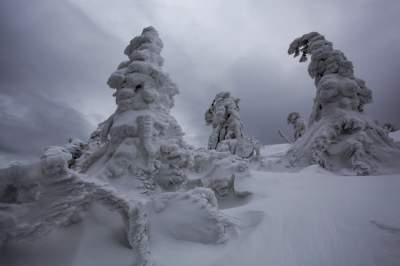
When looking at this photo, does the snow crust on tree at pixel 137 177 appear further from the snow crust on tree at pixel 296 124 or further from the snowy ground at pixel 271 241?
the snow crust on tree at pixel 296 124

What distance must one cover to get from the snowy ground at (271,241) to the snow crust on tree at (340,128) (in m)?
3.49

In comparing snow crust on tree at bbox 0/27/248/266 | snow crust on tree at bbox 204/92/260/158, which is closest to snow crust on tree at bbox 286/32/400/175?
snow crust on tree at bbox 0/27/248/266

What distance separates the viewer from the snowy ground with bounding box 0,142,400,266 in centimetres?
153

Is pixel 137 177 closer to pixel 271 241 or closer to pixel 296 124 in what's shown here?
pixel 271 241

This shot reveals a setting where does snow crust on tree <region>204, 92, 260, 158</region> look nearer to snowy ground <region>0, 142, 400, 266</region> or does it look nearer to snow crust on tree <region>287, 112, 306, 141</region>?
snow crust on tree <region>287, 112, 306, 141</region>

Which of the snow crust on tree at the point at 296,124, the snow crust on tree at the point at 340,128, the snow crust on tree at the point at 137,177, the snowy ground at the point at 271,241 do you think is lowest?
the snowy ground at the point at 271,241

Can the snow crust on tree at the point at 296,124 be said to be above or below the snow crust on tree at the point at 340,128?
above

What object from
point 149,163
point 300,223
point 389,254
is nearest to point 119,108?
point 149,163

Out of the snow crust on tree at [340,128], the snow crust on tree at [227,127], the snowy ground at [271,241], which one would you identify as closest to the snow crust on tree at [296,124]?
the snow crust on tree at [227,127]

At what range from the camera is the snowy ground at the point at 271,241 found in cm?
153

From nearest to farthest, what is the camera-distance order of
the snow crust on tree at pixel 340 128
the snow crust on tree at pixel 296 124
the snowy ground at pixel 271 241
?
the snowy ground at pixel 271 241 → the snow crust on tree at pixel 340 128 → the snow crust on tree at pixel 296 124

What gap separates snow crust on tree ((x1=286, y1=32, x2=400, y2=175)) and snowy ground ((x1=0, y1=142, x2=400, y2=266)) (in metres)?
3.49

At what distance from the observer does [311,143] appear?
20.3 ft

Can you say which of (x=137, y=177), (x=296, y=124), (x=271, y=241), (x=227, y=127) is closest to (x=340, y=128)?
(x=271, y=241)
